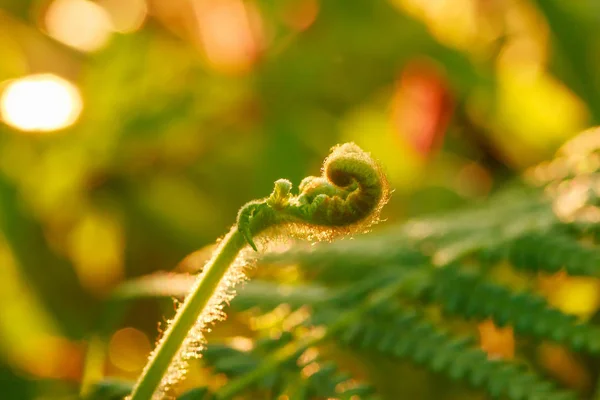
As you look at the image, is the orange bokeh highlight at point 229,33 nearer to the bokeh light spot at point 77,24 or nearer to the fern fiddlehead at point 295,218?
the bokeh light spot at point 77,24

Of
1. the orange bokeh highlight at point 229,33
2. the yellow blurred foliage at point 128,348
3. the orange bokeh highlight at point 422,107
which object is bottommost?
the yellow blurred foliage at point 128,348

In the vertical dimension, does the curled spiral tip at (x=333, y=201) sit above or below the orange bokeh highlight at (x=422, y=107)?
below

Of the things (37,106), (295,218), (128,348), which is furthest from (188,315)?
(37,106)

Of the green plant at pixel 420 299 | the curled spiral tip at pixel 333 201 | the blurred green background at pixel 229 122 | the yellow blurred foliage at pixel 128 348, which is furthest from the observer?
the blurred green background at pixel 229 122

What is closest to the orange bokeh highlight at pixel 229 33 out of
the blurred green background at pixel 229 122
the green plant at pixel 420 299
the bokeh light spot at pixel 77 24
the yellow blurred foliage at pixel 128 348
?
the blurred green background at pixel 229 122

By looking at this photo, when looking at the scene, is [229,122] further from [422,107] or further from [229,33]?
[422,107]

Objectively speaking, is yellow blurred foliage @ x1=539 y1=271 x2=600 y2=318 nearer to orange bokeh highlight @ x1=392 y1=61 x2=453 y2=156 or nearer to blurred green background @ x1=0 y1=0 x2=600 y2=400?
blurred green background @ x1=0 y1=0 x2=600 y2=400

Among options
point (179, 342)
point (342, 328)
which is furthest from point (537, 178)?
point (179, 342)

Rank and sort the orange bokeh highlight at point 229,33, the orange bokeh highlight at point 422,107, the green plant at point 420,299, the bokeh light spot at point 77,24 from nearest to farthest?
1. the green plant at point 420,299
2. the orange bokeh highlight at point 422,107
3. the orange bokeh highlight at point 229,33
4. the bokeh light spot at point 77,24
